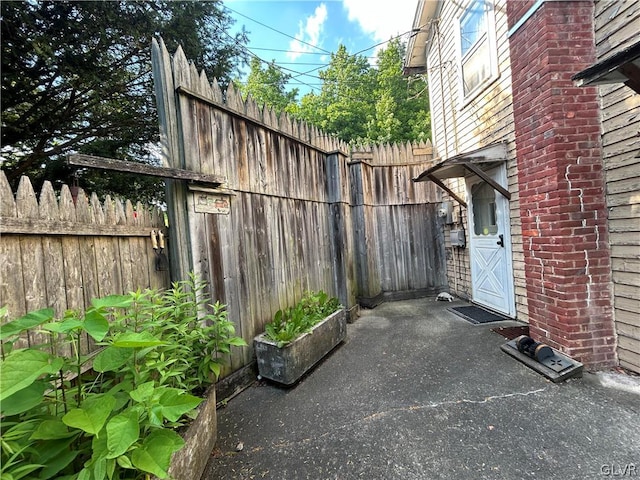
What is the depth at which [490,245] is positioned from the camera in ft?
14.7

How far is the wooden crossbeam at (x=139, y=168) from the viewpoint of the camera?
165 centimetres

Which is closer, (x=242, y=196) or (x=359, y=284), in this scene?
(x=242, y=196)

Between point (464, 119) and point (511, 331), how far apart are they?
12.0ft

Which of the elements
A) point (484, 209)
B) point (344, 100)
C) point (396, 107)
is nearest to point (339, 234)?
point (484, 209)

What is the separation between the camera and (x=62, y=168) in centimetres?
509

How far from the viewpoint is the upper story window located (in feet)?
13.7

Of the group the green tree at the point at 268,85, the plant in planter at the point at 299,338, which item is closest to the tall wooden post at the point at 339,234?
the plant in planter at the point at 299,338

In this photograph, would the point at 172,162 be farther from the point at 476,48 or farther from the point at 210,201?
the point at 476,48

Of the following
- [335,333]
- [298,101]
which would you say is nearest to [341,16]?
[335,333]

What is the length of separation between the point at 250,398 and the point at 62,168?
5.44m

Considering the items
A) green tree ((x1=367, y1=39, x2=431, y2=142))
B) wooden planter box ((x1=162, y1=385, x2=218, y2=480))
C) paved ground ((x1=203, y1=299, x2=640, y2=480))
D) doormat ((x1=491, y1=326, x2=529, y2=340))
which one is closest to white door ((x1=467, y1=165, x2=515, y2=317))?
doormat ((x1=491, y1=326, x2=529, y2=340))

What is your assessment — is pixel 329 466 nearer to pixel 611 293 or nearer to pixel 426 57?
pixel 611 293

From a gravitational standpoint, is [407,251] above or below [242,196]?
below

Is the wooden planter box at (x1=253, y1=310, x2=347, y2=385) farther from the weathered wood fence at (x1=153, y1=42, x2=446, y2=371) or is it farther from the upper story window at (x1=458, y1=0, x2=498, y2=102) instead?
the upper story window at (x1=458, y1=0, x2=498, y2=102)
